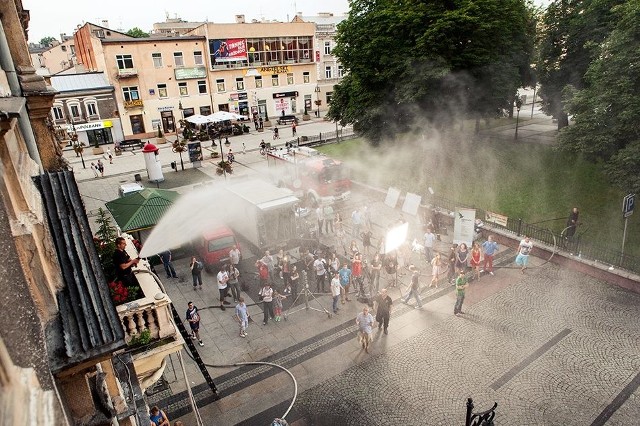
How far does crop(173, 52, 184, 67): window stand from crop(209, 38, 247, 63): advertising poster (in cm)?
346

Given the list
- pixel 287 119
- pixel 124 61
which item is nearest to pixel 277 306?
pixel 124 61

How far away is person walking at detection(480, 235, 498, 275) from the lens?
52.6 feet

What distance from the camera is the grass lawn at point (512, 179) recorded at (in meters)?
19.1

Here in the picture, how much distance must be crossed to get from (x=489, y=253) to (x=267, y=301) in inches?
339

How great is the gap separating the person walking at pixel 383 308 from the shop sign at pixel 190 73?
136ft

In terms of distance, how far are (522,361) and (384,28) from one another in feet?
67.5

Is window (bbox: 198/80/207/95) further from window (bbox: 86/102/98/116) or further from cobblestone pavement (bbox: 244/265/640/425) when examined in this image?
cobblestone pavement (bbox: 244/265/640/425)

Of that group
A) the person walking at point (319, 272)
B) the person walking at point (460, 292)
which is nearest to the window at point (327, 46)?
the person walking at point (319, 272)

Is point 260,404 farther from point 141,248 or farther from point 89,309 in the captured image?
point 141,248

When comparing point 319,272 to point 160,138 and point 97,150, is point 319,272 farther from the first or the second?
point 160,138

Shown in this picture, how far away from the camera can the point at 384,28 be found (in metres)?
25.4

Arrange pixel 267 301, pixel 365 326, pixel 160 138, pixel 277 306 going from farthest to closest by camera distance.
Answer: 1. pixel 160 138
2. pixel 277 306
3. pixel 267 301
4. pixel 365 326

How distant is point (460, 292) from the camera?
13.5 metres

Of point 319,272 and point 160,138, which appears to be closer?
point 319,272
